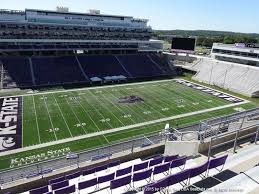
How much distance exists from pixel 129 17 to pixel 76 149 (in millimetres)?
46119

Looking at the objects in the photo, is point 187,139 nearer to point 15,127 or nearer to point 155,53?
point 15,127

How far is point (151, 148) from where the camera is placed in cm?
1441

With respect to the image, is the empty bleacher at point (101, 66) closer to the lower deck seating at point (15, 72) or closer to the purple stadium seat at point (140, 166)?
the lower deck seating at point (15, 72)

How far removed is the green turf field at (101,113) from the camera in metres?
25.1

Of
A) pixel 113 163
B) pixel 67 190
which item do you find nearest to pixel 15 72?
pixel 113 163

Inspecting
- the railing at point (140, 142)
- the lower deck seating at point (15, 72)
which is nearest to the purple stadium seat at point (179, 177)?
the railing at point (140, 142)

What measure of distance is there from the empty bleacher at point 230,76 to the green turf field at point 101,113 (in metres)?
7.39

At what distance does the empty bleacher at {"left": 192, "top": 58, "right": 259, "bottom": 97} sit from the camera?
148 feet

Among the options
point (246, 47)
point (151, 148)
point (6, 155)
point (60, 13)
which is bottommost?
point (6, 155)

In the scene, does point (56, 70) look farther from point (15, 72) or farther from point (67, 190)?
point (67, 190)

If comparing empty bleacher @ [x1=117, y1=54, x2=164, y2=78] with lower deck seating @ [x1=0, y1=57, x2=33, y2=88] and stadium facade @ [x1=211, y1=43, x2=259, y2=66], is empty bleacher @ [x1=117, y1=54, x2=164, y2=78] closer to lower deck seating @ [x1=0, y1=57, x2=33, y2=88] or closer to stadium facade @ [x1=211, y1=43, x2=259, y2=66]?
stadium facade @ [x1=211, y1=43, x2=259, y2=66]

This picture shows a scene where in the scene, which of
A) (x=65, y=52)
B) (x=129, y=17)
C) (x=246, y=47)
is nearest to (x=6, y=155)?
(x=65, y=52)

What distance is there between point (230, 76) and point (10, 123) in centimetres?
4008

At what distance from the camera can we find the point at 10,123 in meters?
28.5
